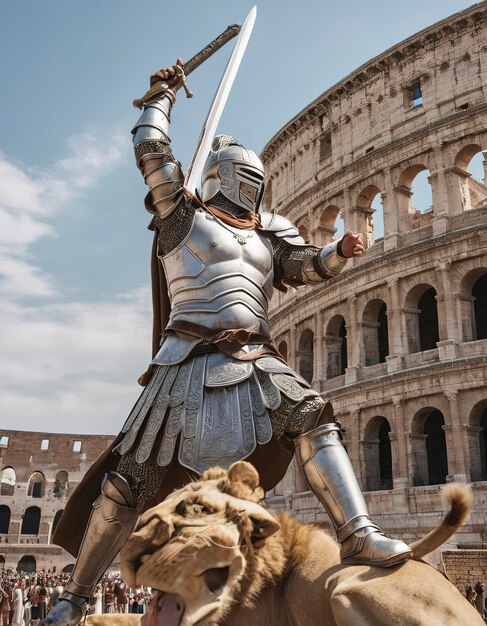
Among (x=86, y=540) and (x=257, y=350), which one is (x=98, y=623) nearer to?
(x=86, y=540)

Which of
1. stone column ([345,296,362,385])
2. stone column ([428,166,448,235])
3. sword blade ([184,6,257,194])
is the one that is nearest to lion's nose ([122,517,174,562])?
sword blade ([184,6,257,194])

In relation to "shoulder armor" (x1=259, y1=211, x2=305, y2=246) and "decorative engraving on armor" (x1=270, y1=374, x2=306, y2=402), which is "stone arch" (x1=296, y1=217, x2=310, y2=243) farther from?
"decorative engraving on armor" (x1=270, y1=374, x2=306, y2=402)

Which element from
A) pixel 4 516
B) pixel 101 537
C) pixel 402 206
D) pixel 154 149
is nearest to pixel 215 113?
pixel 154 149

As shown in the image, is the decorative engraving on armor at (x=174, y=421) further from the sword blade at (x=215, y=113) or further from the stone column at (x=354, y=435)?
the stone column at (x=354, y=435)

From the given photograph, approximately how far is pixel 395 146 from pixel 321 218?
156 inches

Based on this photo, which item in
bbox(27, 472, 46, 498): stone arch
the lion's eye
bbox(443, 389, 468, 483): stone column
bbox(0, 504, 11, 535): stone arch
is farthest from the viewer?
bbox(27, 472, 46, 498): stone arch

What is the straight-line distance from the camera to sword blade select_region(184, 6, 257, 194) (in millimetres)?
3820

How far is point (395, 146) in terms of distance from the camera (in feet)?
68.4

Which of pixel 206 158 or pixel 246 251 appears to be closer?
pixel 246 251

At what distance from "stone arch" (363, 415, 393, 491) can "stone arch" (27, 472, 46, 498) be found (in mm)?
30839

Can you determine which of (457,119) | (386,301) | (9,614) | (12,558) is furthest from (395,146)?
(12,558)

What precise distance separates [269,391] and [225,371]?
23 cm

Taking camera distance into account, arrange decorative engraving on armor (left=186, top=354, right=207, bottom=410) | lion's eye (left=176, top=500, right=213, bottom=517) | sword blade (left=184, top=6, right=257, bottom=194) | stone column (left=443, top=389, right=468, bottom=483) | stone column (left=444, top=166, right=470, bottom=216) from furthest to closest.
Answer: stone column (left=444, top=166, right=470, bottom=216) < stone column (left=443, top=389, right=468, bottom=483) < sword blade (left=184, top=6, right=257, bottom=194) < decorative engraving on armor (left=186, top=354, right=207, bottom=410) < lion's eye (left=176, top=500, right=213, bottom=517)

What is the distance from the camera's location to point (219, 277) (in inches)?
123
